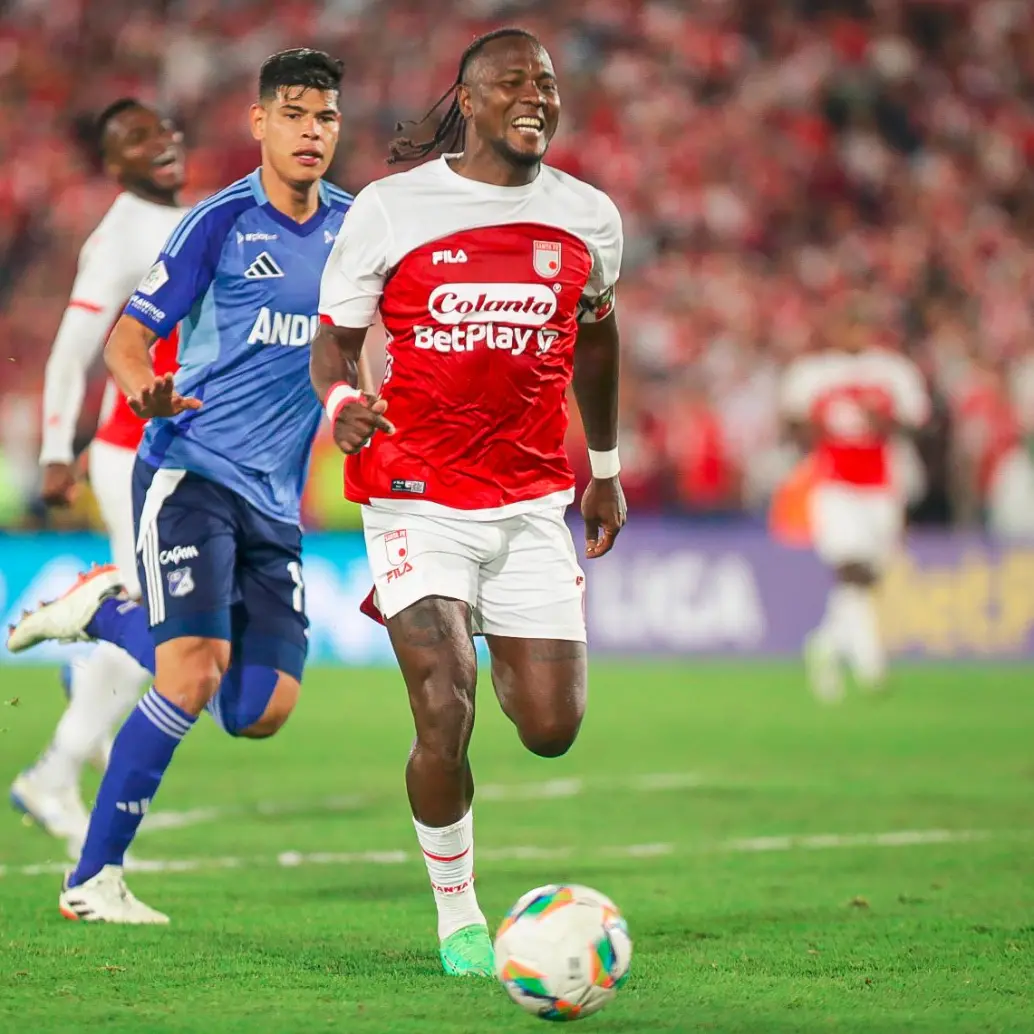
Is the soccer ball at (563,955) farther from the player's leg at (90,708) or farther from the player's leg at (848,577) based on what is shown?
the player's leg at (848,577)

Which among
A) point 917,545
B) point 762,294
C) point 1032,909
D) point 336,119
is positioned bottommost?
point 1032,909

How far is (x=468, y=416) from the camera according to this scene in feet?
17.6

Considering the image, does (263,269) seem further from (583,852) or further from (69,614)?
(583,852)

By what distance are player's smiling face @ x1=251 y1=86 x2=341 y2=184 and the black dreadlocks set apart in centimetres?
45

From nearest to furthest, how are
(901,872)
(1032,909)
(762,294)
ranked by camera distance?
1. (1032,909)
2. (901,872)
3. (762,294)

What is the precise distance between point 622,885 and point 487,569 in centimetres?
187

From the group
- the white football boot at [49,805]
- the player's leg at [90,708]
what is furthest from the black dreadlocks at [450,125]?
the white football boot at [49,805]

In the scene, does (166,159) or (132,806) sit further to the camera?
(166,159)

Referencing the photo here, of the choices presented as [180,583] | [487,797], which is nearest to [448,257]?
[180,583]

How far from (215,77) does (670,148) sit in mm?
5143

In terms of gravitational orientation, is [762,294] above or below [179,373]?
above

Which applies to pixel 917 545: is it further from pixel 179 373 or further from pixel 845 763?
pixel 179 373

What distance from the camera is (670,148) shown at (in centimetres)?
2175

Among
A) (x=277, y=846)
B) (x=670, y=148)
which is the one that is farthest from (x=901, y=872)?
(x=670, y=148)
